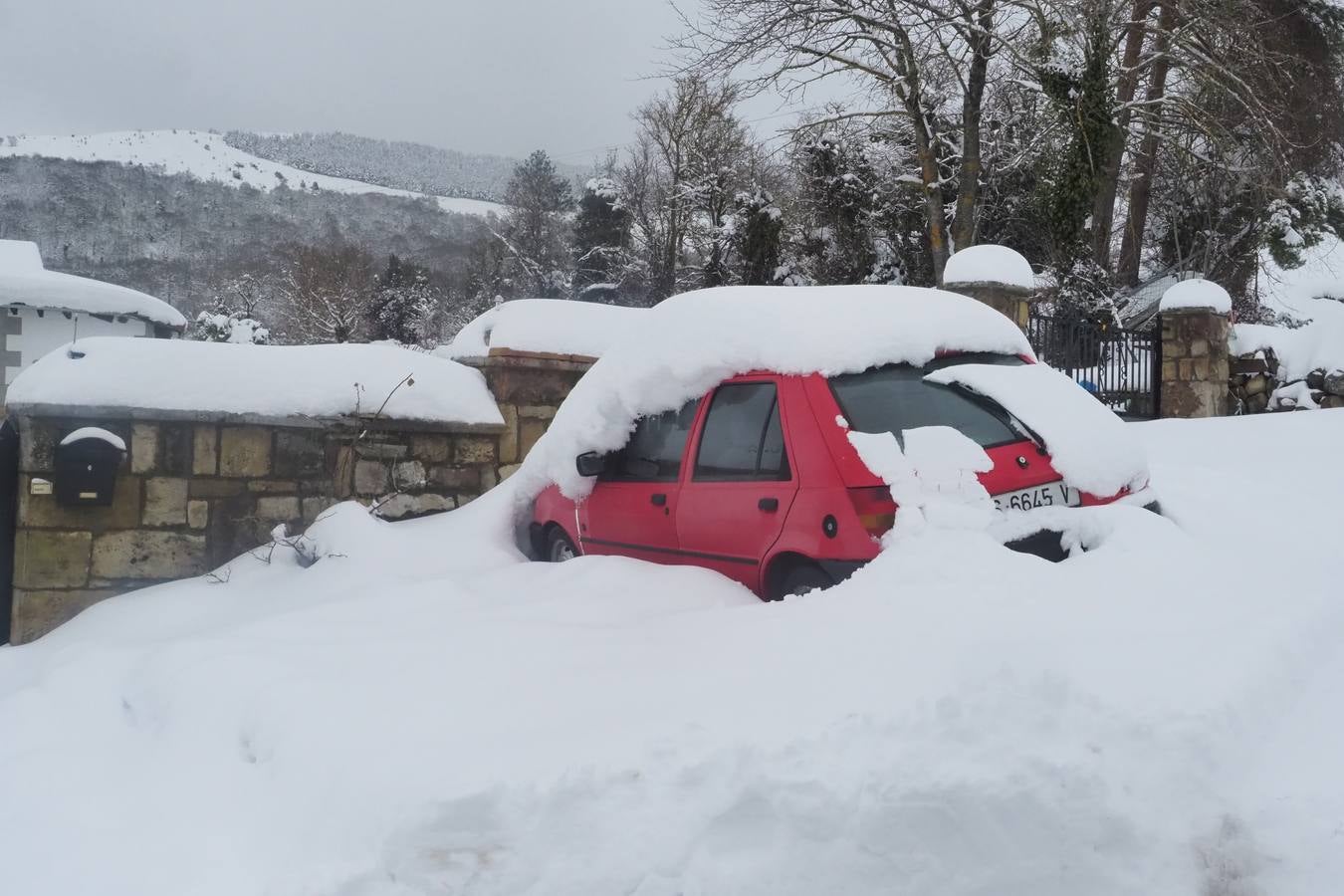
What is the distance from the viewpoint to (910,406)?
12.3 ft

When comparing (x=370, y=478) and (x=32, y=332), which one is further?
(x=32, y=332)

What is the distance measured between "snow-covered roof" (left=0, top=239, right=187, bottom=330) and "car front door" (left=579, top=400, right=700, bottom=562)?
1834 cm

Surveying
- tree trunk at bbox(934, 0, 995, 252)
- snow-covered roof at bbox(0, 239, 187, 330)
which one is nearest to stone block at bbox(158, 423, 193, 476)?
tree trunk at bbox(934, 0, 995, 252)

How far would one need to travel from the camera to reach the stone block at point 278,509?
6.21m

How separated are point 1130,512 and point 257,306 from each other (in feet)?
134

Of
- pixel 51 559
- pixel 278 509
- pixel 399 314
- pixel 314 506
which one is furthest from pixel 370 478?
pixel 399 314

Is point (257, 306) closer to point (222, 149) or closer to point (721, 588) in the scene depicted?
point (222, 149)

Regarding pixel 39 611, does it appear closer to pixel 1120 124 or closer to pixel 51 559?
pixel 51 559

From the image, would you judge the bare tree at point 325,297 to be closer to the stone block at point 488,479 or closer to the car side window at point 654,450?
the stone block at point 488,479

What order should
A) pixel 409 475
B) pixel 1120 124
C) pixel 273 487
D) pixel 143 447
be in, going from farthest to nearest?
pixel 1120 124 < pixel 409 475 < pixel 273 487 < pixel 143 447

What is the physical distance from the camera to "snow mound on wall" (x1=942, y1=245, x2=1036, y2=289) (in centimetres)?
959

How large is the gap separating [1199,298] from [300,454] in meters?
9.64

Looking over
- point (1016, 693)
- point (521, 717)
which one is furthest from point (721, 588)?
point (1016, 693)

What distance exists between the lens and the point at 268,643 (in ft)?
12.7
